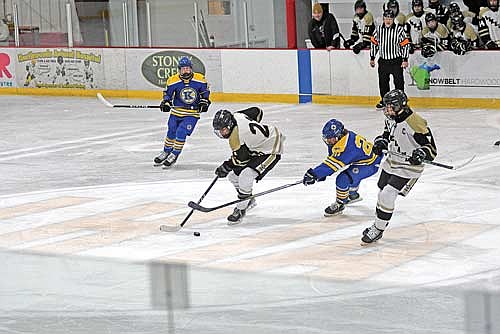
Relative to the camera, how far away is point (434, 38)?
1412 cm

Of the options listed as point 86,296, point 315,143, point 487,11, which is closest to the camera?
point 86,296

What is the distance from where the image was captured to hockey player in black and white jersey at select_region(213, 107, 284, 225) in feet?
26.5

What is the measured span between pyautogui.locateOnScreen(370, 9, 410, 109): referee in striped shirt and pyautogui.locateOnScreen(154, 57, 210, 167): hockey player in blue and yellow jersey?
3.82 metres

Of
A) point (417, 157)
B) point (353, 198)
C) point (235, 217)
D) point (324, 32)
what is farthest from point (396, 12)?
point (417, 157)

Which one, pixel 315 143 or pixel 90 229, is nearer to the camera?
pixel 90 229

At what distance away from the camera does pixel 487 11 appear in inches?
554

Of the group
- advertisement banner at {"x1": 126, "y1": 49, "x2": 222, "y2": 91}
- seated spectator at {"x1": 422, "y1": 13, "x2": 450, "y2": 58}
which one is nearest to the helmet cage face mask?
seated spectator at {"x1": 422, "y1": 13, "x2": 450, "y2": 58}

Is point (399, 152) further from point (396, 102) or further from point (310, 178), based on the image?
point (310, 178)

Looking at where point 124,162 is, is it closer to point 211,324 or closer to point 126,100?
point 126,100

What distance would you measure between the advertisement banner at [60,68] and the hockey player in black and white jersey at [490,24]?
19.1 feet

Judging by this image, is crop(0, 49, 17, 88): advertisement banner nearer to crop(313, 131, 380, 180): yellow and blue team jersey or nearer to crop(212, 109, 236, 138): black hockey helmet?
crop(212, 109, 236, 138): black hockey helmet

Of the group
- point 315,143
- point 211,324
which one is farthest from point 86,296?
point 315,143

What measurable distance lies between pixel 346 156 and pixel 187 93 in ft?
9.42

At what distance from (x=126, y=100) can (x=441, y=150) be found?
6.63 m
